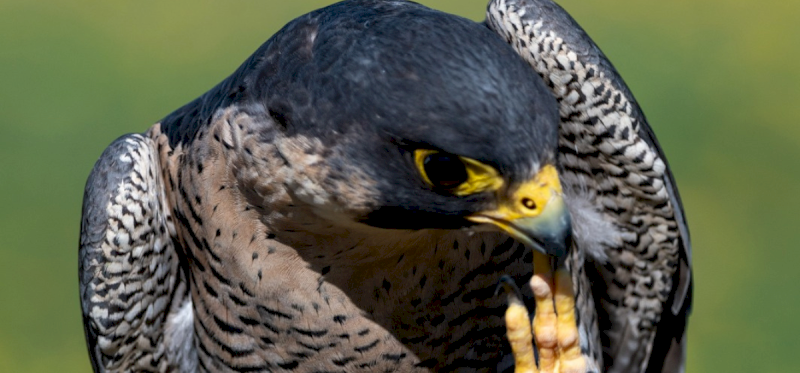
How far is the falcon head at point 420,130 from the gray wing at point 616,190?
62 centimetres

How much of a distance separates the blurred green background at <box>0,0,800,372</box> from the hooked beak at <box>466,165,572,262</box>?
15.3 feet

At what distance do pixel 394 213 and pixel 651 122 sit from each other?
5438 mm

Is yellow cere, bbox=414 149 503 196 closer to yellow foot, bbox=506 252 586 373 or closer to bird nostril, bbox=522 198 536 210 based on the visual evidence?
bird nostril, bbox=522 198 536 210

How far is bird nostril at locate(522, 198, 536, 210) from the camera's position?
311cm

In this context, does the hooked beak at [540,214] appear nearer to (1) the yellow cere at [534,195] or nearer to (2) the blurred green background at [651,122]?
(1) the yellow cere at [534,195]

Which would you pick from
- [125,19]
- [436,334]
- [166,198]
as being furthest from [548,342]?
[125,19]

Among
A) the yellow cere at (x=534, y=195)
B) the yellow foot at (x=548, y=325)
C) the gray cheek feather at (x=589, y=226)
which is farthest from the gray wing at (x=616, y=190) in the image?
the yellow cere at (x=534, y=195)

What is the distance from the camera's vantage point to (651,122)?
27.5 ft

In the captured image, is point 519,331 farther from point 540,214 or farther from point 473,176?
point 473,176

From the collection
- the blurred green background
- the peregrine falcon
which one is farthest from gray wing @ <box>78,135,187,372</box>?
the blurred green background

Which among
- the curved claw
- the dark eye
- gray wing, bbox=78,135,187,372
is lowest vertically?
the curved claw

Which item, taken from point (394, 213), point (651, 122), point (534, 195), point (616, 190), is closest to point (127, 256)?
point (394, 213)

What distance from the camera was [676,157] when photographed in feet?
27.6

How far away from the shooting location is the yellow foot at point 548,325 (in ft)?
11.6
